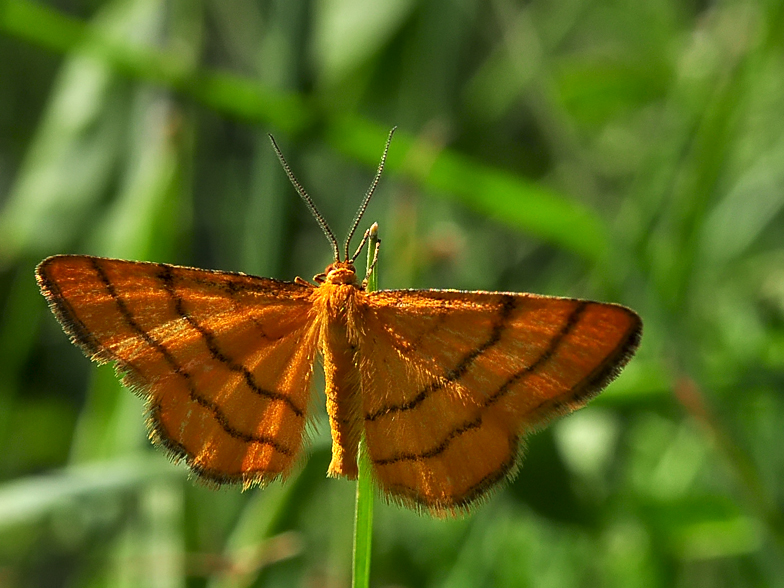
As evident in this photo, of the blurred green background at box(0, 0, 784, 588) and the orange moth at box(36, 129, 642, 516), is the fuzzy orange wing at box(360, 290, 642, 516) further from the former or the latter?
the blurred green background at box(0, 0, 784, 588)

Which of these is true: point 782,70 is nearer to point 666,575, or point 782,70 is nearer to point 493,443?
point 666,575

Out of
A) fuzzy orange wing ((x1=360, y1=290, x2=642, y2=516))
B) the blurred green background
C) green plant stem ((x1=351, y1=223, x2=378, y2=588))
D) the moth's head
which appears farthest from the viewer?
the blurred green background

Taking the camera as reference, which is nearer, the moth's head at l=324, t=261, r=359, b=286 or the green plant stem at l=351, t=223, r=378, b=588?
the green plant stem at l=351, t=223, r=378, b=588

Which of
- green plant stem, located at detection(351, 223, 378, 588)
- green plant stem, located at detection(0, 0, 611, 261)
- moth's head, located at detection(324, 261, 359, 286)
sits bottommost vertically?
green plant stem, located at detection(351, 223, 378, 588)

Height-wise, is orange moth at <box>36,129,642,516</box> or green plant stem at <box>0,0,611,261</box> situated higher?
green plant stem at <box>0,0,611,261</box>

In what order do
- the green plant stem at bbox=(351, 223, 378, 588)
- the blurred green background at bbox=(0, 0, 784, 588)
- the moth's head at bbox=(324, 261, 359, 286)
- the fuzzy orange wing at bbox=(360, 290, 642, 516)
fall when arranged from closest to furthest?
the green plant stem at bbox=(351, 223, 378, 588) → the fuzzy orange wing at bbox=(360, 290, 642, 516) → the moth's head at bbox=(324, 261, 359, 286) → the blurred green background at bbox=(0, 0, 784, 588)

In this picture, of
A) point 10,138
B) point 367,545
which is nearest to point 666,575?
point 367,545

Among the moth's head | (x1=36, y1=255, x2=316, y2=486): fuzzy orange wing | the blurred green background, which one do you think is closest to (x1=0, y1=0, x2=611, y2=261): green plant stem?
the blurred green background
